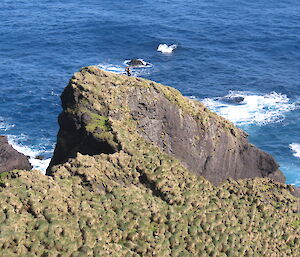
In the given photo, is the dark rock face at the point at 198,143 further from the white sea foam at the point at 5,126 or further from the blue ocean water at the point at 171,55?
the white sea foam at the point at 5,126

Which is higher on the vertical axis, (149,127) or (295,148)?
(149,127)

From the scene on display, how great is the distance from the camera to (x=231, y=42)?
150 m

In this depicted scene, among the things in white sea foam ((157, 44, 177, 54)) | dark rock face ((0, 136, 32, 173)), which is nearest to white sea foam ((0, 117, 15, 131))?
dark rock face ((0, 136, 32, 173))

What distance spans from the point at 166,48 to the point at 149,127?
9960cm

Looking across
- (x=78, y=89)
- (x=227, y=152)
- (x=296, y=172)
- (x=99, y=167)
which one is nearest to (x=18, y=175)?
(x=99, y=167)

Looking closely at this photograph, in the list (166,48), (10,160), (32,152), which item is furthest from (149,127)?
(166,48)

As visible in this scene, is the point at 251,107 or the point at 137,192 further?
the point at 251,107

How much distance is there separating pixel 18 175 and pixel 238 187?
25476 mm

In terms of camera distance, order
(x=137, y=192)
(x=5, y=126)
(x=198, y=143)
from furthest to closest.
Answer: (x=5, y=126) → (x=198, y=143) → (x=137, y=192)

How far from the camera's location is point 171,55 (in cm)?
14012

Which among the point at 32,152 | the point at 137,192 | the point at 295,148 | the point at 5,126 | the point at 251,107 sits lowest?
the point at 295,148

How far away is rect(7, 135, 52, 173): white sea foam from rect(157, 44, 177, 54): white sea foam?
63.9 m

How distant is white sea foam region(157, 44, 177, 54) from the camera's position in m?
142

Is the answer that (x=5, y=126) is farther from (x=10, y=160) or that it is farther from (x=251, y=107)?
(x=251, y=107)
